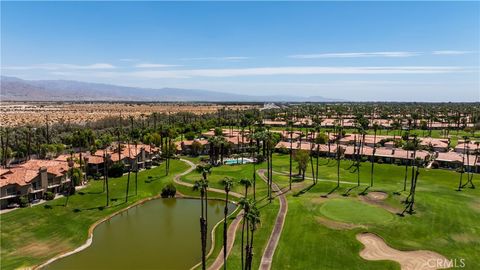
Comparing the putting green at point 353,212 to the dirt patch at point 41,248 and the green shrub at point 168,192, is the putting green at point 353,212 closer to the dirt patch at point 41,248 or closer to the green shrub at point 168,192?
the green shrub at point 168,192

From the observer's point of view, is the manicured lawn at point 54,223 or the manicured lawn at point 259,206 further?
the manicured lawn at point 54,223

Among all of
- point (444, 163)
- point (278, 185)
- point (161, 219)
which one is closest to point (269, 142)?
point (278, 185)

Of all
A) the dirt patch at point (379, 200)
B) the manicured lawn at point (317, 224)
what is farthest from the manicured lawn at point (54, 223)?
the dirt patch at point (379, 200)

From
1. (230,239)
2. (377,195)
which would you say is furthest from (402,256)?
(377,195)

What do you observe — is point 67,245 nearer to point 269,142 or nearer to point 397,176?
point 269,142

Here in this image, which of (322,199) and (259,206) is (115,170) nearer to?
(259,206)

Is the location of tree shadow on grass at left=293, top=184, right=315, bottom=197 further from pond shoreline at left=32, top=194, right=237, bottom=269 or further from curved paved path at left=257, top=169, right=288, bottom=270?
pond shoreline at left=32, top=194, right=237, bottom=269
